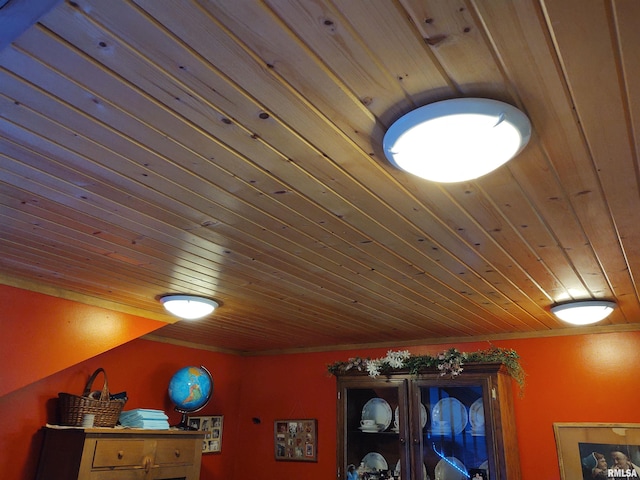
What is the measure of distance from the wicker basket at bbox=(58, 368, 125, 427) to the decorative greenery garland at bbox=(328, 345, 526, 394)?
71.5 inches

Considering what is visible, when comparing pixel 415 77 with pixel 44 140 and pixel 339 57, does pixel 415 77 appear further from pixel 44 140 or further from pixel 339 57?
pixel 44 140

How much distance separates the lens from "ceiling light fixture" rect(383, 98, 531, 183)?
4.22 ft

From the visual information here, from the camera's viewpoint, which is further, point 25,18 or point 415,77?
point 415,77

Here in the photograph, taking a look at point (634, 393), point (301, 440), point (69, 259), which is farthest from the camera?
point (301, 440)

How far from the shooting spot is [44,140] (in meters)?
1.53

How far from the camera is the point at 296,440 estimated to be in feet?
15.8

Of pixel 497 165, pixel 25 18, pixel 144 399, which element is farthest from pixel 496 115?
pixel 144 399

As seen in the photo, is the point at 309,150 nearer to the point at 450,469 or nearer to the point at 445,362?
the point at 445,362

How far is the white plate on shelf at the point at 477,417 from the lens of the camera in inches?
140

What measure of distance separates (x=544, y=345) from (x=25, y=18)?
4004 mm

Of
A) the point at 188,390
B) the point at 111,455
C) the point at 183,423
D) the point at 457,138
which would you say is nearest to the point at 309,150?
the point at 457,138

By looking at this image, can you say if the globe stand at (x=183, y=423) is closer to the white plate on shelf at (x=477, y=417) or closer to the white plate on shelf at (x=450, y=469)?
the white plate on shelf at (x=450, y=469)

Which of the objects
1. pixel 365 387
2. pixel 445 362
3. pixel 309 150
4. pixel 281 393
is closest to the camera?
pixel 309 150

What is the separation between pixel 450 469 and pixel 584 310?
4.95ft
